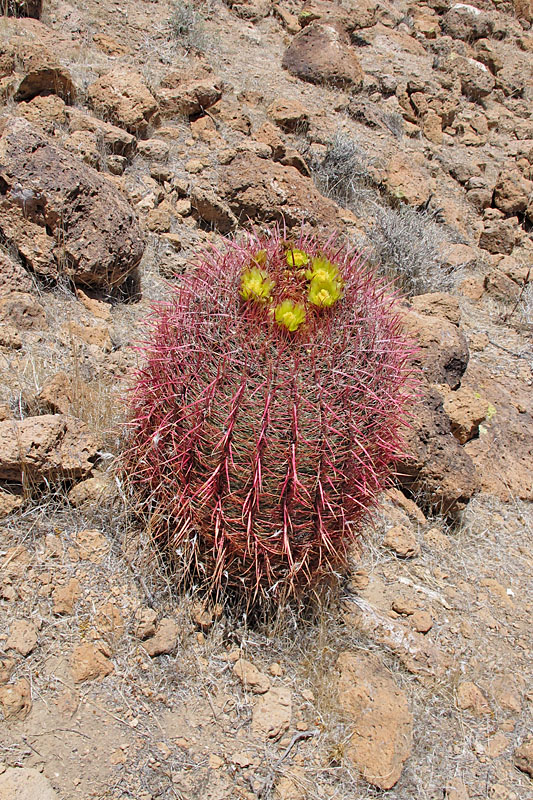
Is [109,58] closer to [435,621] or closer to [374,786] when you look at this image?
[435,621]

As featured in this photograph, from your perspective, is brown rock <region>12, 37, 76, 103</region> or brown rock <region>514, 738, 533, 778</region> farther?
brown rock <region>12, 37, 76, 103</region>

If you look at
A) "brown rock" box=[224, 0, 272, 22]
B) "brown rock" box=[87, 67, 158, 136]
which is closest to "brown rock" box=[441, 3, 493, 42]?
"brown rock" box=[224, 0, 272, 22]

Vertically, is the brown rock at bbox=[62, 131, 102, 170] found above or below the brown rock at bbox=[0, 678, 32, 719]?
above

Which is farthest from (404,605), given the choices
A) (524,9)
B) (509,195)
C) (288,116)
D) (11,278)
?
(524,9)

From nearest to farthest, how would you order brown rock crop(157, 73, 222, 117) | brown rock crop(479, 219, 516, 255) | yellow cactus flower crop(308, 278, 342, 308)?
yellow cactus flower crop(308, 278, 342, 308) → brown rock crop(157, 73, 222, 117) → brown rock crop(479, 219, 516, 255)

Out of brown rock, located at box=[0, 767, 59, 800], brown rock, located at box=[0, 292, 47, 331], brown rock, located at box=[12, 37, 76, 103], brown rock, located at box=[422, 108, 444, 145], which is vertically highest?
brown rock, located at box=[12, 37, 76, 103]

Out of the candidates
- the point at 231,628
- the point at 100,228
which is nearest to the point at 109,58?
the point at 100,228

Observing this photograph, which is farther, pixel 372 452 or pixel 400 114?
pixel 400 114

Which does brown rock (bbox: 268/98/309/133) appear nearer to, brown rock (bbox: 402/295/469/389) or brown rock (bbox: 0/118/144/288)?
brown rock (bbox: 0/118/144/288)

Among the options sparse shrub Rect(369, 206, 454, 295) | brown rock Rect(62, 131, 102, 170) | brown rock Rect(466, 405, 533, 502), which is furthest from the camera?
sparse shrub Rect(369, 206, 454, 295)
